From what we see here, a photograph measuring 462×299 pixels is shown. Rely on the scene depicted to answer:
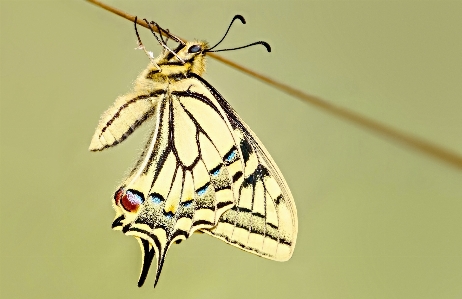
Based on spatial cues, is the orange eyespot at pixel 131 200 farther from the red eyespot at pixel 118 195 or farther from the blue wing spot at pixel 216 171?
the blue wing spot at pixel 216 171

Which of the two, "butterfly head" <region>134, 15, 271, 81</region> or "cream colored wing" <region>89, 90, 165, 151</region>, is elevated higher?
"butterfly head" <region>134, 15, 271, 81</region>

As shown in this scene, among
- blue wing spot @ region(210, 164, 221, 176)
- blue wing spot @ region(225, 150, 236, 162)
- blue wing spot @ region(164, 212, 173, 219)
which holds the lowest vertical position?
blue wing spot @ region(164, 212, 173, 219)

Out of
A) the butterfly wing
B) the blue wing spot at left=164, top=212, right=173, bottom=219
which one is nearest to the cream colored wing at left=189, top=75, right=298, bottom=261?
the butterfly wing

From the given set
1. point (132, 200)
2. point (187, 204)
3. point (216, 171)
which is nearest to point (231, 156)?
point (216, 171)

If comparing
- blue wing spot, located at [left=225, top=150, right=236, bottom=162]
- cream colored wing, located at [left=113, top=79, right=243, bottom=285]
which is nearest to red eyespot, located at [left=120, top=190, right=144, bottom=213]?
cream colored wing, located at [left=113, top=79, right=243, bottom=285]

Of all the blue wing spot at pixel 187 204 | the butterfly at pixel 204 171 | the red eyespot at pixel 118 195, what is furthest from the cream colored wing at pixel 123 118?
the blue wing spot at pixel 187 204

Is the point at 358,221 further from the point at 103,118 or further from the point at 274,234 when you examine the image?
the point at 103,118

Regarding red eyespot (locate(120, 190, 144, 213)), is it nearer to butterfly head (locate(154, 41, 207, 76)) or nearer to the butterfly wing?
the butterfly wing
